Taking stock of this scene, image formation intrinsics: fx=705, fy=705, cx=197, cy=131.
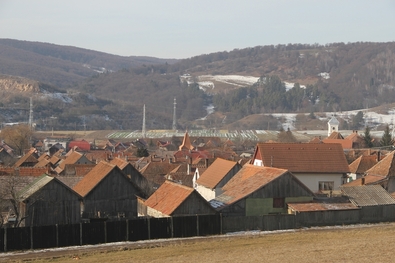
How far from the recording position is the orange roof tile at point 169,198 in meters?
32.7

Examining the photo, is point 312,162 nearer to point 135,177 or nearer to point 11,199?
point 135,177

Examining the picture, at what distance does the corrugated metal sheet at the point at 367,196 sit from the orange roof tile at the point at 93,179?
1258cm

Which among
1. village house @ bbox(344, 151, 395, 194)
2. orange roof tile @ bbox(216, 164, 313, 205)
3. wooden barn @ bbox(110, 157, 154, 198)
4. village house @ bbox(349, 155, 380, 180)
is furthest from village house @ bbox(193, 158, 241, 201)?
village house @ bbox(349, 155, 380, 180)

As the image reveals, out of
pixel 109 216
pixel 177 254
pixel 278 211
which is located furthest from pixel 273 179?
pixel 177 254

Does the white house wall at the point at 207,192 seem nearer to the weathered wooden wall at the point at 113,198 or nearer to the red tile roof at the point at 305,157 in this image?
the red tile roof at the point at 305,157

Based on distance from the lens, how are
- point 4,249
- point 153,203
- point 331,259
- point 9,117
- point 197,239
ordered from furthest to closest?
point 9,117
point 153,203
point 197,239
point 4,249
point 331,259

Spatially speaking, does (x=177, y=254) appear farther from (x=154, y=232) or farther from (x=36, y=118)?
(x=36, y=118)

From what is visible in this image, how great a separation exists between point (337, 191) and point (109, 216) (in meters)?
14.9

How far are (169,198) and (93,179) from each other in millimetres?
6372

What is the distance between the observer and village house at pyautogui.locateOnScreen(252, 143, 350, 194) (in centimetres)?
4491

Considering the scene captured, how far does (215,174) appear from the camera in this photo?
154 ft

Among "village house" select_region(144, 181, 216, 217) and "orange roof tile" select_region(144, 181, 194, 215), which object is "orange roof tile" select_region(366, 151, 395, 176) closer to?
"village house" select_region(144, 181, 216, 217)

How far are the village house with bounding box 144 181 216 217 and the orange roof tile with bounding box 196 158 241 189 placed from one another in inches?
411

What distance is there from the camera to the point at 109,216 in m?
37.0
